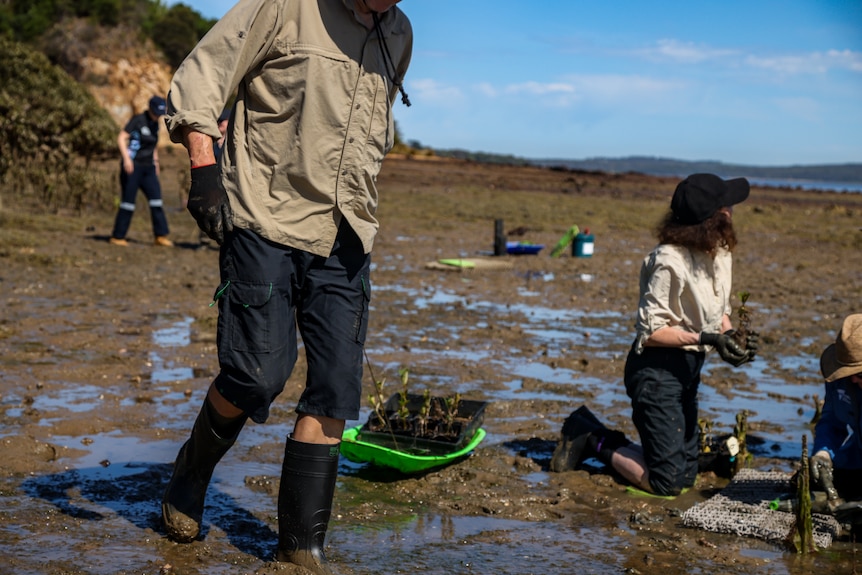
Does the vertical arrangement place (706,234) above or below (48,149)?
below

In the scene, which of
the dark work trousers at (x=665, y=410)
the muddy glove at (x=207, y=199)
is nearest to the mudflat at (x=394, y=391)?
the dark work trousers at (x=665, y=410)

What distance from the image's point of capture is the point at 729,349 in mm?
5078

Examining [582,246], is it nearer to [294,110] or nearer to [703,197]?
[703,197]

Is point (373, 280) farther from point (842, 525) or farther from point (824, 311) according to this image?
point (842, 525)

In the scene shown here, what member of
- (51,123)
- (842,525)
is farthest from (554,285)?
(51,123)

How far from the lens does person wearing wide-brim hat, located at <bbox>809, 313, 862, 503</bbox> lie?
4770 millimetres

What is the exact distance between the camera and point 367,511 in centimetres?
467

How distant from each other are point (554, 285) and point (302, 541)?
9175 mm

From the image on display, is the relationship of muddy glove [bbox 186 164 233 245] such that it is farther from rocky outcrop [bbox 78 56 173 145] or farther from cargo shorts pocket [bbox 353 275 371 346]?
rocky outcrop [bbox 78 56 173 145]

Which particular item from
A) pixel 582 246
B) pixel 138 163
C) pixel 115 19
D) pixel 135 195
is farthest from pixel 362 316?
pixel 115 19

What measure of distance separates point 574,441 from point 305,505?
218 centimetres

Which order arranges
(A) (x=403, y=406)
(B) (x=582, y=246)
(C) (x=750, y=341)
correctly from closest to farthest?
(C) (x=750, y=341) < (A) (x=403, y=406) < (B) (x=582, y=246)

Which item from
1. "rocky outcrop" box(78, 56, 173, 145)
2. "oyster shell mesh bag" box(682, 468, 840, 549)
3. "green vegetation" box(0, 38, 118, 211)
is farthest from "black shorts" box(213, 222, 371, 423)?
"rocky outcrop" box(78, 56, 173, 145)

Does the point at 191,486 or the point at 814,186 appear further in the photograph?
the point at 814,186
